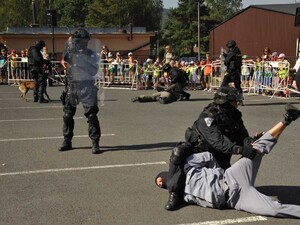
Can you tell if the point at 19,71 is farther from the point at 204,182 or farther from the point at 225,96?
the point at 204,182

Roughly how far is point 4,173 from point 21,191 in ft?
2.91

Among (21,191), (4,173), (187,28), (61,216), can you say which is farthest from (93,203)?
(187,28)

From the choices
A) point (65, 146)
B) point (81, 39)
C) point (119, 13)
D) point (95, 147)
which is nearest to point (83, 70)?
point (81, 39)

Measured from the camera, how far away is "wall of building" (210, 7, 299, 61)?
33.3 m

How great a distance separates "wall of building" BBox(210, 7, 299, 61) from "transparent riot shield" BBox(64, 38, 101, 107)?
1050 inches

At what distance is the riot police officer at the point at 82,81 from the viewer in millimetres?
6492

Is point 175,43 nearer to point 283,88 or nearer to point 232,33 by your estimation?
point 232,33

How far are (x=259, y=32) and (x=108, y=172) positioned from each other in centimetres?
3377

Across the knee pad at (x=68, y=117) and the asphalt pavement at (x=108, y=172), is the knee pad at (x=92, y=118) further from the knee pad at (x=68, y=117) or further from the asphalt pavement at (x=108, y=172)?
the knee pad at (x=68, y=117)

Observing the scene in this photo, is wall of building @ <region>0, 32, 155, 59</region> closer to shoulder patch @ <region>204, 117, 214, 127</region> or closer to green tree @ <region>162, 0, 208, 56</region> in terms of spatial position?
green tree @ <region>162, 0, 208, 56</region>

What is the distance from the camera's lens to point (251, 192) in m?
4.48

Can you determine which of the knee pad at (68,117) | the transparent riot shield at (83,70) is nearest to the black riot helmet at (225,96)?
the transparent riot shield at (83,70)

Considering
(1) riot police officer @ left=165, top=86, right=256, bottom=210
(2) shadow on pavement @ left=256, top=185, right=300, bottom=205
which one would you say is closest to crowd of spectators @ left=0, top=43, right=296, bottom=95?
(2) shadow on pavement @ left=256, top=185, right=300, bottom=205

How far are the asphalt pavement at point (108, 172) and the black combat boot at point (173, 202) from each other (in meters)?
0.11
